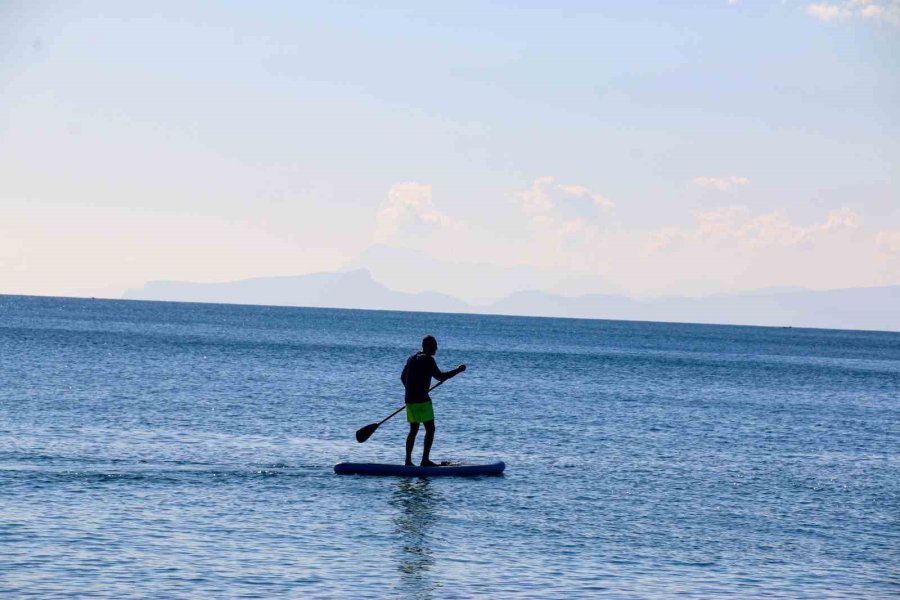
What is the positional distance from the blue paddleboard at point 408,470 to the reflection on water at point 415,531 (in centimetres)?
37

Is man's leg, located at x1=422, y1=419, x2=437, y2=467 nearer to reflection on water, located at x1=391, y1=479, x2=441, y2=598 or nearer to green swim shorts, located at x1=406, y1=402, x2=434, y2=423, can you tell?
green swim shorts, located at x1=406, y1=402, x2=434, y2=423

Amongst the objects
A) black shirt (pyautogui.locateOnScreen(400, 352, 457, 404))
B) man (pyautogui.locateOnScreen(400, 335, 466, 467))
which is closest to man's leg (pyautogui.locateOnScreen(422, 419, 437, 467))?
man (pyautogui.locateOnScreen(400, 335, 466, 467))

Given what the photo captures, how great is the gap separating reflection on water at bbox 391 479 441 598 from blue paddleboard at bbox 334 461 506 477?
37 centimetres

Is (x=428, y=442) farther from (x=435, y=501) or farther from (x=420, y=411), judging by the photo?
(x=435, y=501)

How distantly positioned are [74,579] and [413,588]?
382 cm

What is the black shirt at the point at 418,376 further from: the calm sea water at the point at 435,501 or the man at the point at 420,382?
the calm sea water at the point at 435,501

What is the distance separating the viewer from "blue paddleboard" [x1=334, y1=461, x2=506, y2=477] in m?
22.6

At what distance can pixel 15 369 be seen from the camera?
5159 centimetres

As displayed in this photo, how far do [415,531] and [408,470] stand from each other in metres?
5.29

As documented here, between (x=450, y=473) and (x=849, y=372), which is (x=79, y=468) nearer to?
(x=450, y=473)

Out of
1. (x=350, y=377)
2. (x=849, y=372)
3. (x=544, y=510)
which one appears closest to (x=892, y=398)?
(x=350, y=377)

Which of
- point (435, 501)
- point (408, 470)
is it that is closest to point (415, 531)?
point (435, 501)

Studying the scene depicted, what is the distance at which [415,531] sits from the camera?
17.4 meters

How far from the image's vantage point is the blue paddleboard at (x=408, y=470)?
22.6 m
